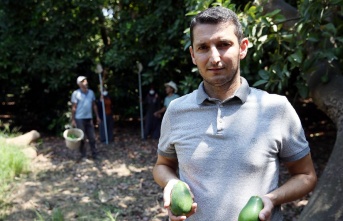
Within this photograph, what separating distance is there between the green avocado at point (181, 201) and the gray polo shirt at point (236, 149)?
0.25 ft

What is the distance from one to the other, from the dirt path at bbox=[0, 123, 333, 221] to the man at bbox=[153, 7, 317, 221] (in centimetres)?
279

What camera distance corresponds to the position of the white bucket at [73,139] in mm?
7215

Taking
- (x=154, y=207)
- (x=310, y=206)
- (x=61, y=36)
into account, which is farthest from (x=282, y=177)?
(x=61, y=36)

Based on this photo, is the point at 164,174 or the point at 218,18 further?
the point at 164,174

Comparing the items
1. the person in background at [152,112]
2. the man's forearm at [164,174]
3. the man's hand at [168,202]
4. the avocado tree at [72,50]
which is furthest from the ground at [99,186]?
the man's hand at [168,202]

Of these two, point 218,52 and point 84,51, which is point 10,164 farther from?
point 218,52

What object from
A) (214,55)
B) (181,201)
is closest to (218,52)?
(214,55)

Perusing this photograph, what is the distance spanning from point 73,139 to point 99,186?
1474mm

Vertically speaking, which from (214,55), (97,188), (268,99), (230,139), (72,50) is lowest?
(97,188)

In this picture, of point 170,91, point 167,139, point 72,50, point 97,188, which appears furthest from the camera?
point 72,50

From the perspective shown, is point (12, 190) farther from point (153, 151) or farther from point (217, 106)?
point (217, 106)

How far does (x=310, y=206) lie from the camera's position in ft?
9.64

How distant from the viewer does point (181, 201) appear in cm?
133

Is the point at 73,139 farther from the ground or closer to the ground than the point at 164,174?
closer to the ground
